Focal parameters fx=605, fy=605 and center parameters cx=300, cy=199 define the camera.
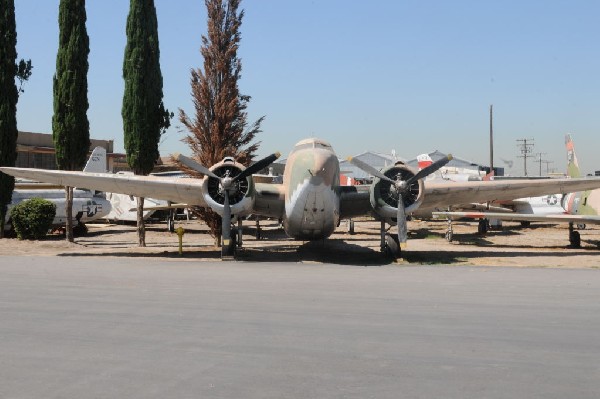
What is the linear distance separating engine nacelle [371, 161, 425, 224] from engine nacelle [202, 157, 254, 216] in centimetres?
392

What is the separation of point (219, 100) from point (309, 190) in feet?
33.2

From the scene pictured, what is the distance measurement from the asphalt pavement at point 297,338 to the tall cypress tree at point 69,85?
13.0 metres

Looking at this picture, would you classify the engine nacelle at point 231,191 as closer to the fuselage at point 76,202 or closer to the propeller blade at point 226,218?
the propeller blade at point 226,218

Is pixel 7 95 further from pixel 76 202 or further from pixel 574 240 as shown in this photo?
pixel 574 240

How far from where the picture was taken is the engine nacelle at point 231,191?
18.5 m

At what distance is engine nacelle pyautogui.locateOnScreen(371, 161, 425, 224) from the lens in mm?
18844

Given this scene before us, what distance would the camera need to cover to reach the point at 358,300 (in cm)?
1023

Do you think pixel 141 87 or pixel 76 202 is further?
pixel 76 202

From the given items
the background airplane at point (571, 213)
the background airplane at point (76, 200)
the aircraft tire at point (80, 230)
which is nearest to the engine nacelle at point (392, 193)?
the background airplane at point (571, 213)

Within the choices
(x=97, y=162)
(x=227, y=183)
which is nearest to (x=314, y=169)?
(x=227, y=183)

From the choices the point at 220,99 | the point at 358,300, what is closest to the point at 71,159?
the point at 220,99

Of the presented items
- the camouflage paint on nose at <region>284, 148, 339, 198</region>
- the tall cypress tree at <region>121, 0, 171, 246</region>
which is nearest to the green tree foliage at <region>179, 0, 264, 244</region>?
the tall cypress tree at <region>121, 0, 171, 246</region>

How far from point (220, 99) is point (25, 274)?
13674mm

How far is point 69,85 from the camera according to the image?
2498 centimetres
